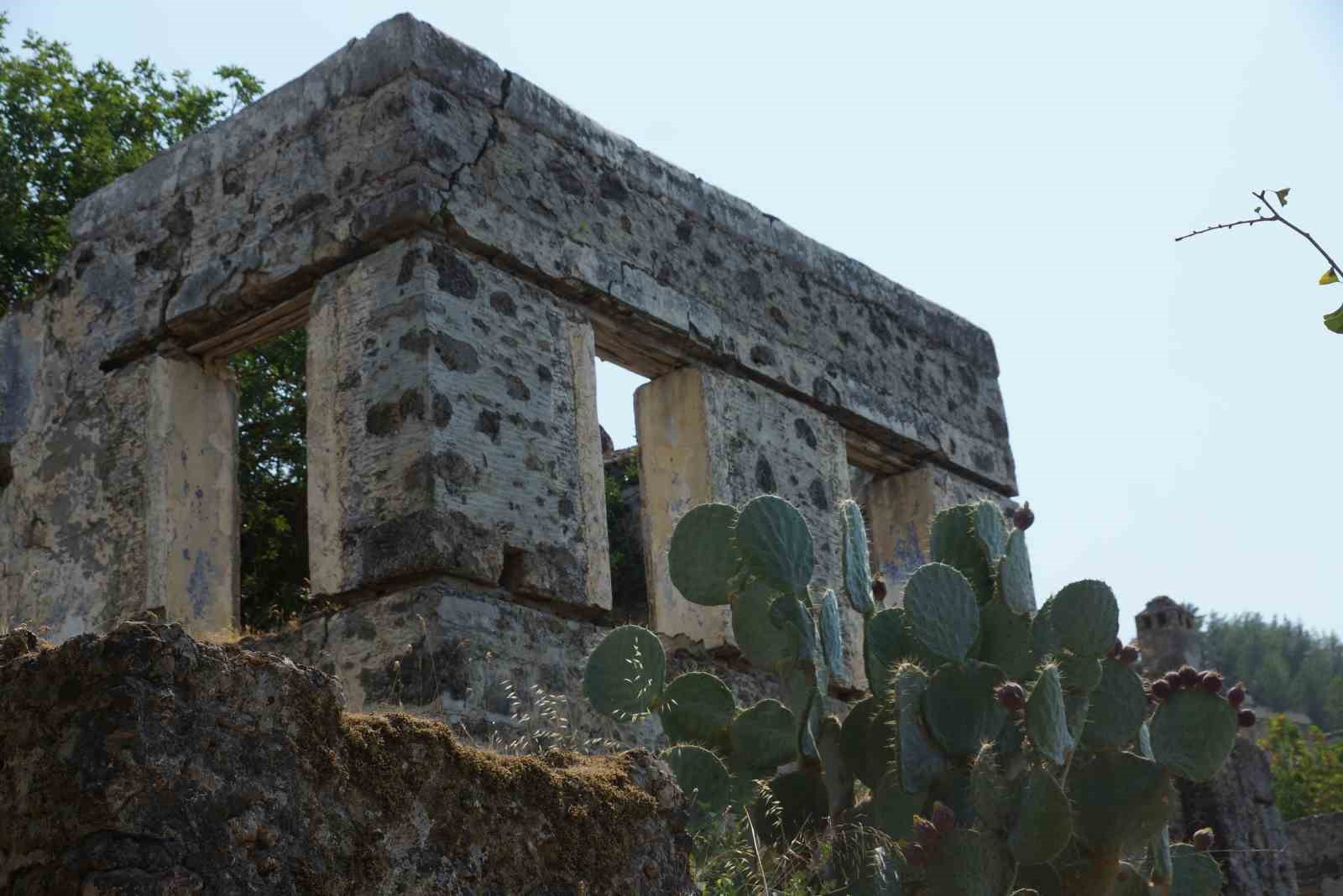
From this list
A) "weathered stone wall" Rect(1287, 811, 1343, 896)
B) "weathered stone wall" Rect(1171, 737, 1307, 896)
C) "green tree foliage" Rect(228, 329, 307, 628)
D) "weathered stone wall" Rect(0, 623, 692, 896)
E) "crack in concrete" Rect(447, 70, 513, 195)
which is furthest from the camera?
"weathered stone wall" Rect(1287, 811, 1343, 896)

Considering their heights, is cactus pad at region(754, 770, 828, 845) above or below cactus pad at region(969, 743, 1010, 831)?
above

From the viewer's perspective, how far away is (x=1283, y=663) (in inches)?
1574

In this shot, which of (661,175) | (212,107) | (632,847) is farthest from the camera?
(212,107)

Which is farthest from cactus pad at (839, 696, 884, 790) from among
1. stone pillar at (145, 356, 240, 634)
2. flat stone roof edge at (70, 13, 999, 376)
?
flat stone roof edge at (70, 13, 999, 376)

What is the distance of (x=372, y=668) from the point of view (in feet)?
17.6

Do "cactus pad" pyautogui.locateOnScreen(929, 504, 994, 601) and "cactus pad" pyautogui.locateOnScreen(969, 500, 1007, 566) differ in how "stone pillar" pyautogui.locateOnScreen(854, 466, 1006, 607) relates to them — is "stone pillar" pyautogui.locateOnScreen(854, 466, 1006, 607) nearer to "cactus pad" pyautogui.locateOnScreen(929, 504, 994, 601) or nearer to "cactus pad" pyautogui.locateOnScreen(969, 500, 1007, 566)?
"cactus pad" pyautogui.locateOnScreen(929, 504, 994, 601)

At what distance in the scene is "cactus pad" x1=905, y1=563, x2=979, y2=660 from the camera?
4.39m

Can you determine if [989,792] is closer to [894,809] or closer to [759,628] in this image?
[894,809]

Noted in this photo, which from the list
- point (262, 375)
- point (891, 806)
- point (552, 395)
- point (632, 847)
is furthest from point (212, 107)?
point (632, 847)

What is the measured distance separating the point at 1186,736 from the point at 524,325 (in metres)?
2.73

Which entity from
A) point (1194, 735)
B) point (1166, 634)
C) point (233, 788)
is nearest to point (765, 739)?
point (1194, 735)

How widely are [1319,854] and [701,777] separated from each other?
7.32m

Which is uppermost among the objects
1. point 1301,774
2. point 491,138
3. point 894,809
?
point 491,138

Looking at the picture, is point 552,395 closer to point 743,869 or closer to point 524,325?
point 524,325
